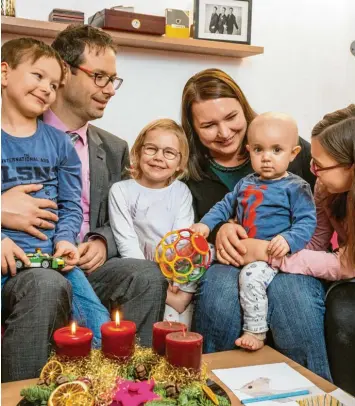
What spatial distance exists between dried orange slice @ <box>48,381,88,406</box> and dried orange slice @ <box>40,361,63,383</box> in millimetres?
74

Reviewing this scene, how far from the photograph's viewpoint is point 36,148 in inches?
64.6

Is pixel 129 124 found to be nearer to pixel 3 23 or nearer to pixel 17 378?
pixel 3 23

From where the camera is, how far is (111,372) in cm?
104

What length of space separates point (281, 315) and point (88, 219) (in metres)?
0.81

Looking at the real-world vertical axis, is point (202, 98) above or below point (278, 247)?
above

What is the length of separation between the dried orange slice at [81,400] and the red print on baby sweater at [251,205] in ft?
3.20

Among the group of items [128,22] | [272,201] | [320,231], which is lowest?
[320,231]

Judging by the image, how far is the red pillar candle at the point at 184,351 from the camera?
3.34 ft

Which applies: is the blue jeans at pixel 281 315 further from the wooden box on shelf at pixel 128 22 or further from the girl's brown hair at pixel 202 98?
the wooden box on shelf at pixel 128 22

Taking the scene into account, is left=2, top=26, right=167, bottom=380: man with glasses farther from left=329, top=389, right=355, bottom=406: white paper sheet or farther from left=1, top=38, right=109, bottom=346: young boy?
left=329, top=389, right=355, bottom=406: white paper sheet

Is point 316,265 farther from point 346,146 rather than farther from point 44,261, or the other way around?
point 44,261

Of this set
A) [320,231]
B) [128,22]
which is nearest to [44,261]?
[320,231]

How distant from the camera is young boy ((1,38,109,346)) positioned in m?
1.59

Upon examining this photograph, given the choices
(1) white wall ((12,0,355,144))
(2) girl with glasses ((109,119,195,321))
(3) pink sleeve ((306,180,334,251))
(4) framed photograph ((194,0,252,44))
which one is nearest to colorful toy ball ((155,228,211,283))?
(2) girl with glasses ((109,119,195,321))
